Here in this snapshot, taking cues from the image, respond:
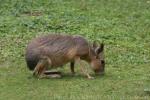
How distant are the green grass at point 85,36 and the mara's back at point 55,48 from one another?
328mm

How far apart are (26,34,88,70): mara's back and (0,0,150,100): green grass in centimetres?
33

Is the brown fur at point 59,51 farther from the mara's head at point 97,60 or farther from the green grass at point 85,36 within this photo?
the green grass at point 85,36

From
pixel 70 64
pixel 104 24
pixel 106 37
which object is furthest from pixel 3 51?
pixel 104 24

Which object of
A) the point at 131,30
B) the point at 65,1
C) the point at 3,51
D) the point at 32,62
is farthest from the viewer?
the point at 65,1

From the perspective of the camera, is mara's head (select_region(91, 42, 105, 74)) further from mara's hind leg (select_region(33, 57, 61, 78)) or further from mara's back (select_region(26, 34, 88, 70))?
mara's hind leg (select_region(33, 57, 61, 78))

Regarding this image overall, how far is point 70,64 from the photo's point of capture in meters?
9.73

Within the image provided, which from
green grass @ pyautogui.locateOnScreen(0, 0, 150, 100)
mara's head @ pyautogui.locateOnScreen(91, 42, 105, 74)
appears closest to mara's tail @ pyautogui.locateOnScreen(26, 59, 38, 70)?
green grass @ pyautogui.locateOnScreen(0, 0, 150, 100)

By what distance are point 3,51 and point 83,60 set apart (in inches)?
74.0

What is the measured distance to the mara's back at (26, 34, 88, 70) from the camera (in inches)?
359

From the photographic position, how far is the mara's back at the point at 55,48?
9.11m

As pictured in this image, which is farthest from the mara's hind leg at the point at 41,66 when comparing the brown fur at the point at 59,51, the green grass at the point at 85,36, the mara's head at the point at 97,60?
the mara's head at the point at 97,60

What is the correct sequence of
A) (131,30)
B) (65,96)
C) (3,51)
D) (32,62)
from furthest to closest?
1. (131,30)
2. (3,51)
3. (32,62)
4. (65,96)

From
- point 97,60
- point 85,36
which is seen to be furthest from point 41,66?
point 85,36

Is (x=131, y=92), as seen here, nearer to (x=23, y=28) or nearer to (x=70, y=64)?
(x=70, y=64)
